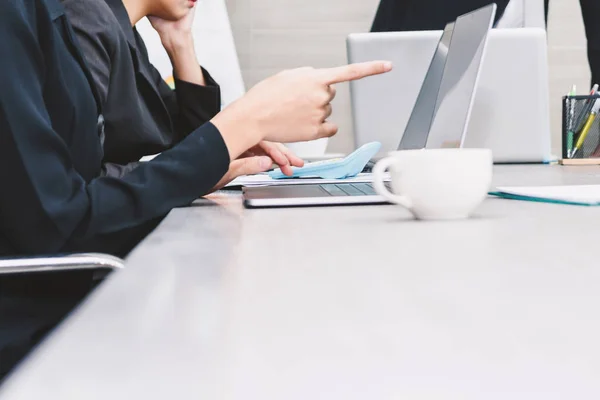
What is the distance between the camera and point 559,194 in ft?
2.49

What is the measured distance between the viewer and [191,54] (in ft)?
5.51

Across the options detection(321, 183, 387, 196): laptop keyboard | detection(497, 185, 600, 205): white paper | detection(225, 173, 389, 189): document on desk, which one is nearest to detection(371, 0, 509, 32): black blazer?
detection(225, 173, 389, 189): document on desk

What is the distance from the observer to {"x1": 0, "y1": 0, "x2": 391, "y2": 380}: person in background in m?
0.76

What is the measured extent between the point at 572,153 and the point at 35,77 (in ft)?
3.79

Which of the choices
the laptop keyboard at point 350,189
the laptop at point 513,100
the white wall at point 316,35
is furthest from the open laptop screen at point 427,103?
the white wall at point 316,35

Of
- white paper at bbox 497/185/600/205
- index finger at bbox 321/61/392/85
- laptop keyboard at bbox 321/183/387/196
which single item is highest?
index finger at bbox 321/61/392/85

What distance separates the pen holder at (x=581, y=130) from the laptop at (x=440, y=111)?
0.32 meters

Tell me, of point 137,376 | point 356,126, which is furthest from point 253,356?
point 356,126

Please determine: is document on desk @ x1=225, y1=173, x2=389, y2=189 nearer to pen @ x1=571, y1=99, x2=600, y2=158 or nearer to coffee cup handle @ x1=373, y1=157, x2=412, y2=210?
coffee cup handle @ x1=373, y1=157, x2=412, y2=210

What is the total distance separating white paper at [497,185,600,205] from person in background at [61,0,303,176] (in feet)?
1.23

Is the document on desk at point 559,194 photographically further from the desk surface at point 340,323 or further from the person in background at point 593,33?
the person in background at point 593,33

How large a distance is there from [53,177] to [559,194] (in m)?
0.55

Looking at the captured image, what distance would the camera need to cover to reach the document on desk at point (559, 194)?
28.1 inches

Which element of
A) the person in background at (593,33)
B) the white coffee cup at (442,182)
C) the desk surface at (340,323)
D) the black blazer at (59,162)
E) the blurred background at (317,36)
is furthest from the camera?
the blurred background at (317,36)
